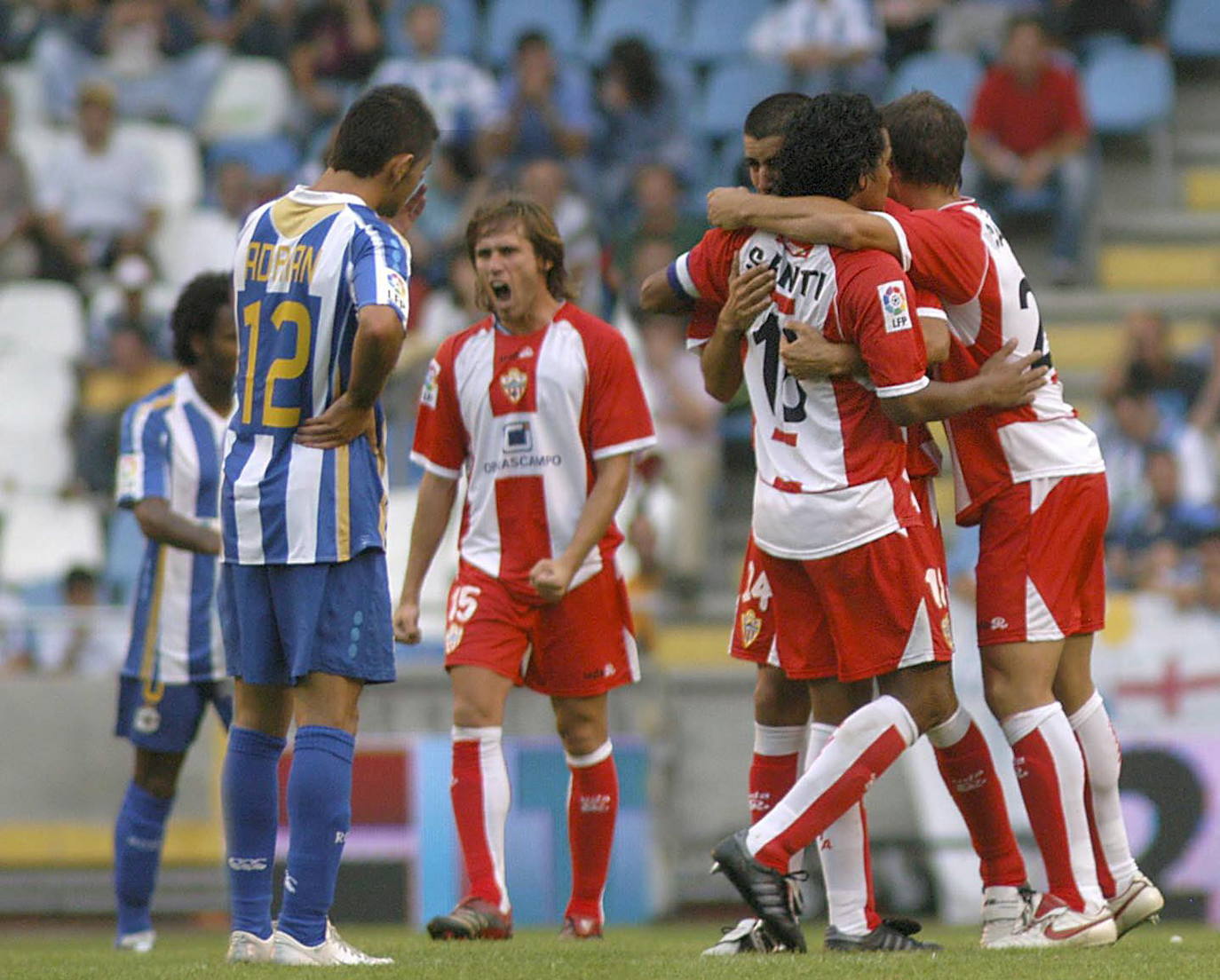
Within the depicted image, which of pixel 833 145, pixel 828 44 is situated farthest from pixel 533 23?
pixel 833 145

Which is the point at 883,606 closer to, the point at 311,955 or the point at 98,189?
the point at 311,955

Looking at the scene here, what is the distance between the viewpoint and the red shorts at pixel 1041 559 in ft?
18.4

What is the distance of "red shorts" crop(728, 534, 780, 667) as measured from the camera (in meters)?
5.77

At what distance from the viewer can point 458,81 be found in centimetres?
1501

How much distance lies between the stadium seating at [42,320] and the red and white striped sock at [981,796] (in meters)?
9.80

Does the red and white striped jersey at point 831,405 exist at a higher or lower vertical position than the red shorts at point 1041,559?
higher

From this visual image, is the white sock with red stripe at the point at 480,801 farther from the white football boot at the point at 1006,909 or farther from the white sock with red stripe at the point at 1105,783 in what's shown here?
the white sock with red stripe at the point at 1105,783

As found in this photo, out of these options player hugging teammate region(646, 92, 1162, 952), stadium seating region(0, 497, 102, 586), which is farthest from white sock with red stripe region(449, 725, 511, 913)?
stadium seating region(0, 497, 102, 586)

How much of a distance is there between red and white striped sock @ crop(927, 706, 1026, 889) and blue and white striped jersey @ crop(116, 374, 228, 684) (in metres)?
2.84

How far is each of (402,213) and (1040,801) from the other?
7.74 ft

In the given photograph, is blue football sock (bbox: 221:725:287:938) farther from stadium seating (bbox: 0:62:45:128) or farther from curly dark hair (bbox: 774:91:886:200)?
stadium seating (bbox: 0:62:45:128)

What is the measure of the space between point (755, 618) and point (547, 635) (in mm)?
975

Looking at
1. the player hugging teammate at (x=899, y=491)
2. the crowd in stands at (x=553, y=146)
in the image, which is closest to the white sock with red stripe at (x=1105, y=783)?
the player hugging teammate at (x=899, y=491)

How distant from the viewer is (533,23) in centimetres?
1636
